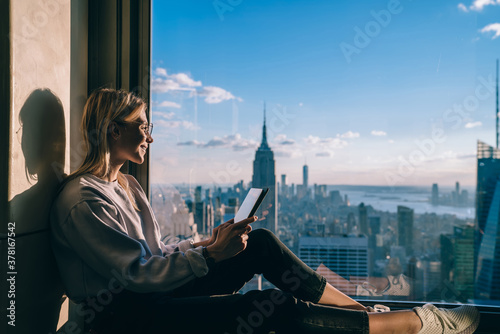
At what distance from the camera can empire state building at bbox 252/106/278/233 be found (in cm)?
148

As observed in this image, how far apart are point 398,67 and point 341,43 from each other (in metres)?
0.27

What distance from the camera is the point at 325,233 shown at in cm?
149

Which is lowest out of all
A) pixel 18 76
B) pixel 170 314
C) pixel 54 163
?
pixel 170 314

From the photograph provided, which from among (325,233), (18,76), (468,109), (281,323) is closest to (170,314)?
(281,323)

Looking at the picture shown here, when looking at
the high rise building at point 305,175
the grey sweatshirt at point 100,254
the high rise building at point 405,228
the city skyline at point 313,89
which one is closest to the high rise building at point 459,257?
the high rise building at point 405,228

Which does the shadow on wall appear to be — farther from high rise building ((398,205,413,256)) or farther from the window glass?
high rise building ((398,205,413,256))

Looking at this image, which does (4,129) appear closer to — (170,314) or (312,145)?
(170,314)

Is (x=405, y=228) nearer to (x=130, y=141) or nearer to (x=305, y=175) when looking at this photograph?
(x=305, y=175)

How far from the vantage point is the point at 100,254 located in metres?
0.84

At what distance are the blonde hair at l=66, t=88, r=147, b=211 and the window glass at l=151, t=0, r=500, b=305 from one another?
0.44 meters

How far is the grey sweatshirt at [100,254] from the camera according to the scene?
844mm

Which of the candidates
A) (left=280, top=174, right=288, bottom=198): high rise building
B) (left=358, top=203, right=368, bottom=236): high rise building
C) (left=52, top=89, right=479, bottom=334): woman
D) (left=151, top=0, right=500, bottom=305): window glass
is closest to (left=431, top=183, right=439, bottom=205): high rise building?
(left=151, top=0, right=500, bottom=305): window glass

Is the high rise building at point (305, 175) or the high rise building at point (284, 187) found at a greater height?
the high rise building at point (305, 175)

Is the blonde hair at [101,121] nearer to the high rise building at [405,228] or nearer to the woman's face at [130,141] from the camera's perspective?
the woman's face at [130,141]
